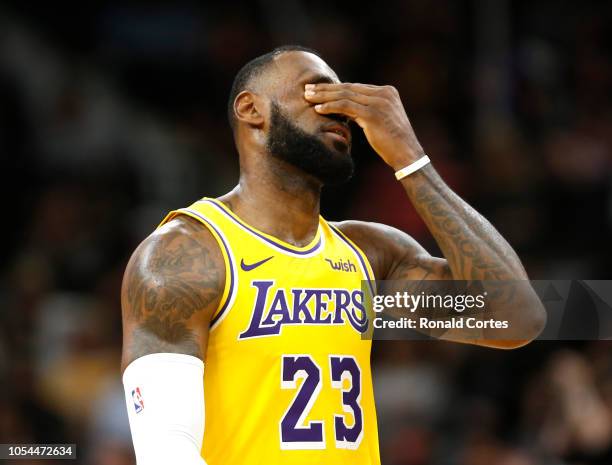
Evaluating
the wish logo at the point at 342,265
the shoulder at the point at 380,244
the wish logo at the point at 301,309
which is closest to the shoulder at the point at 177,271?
the wish logo at the point at 301,309

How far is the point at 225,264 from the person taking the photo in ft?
14.8

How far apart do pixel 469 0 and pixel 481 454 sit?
5.50 metres

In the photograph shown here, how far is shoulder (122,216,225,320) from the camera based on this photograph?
4.27m

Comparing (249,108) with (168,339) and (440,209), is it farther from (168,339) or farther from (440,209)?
(168,339)

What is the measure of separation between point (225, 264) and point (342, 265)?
2.04 ft

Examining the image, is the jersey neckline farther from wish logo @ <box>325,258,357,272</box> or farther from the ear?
the ear

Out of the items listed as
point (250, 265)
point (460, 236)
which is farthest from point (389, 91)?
point (250, 265)

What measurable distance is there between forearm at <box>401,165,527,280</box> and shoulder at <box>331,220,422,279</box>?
44cm

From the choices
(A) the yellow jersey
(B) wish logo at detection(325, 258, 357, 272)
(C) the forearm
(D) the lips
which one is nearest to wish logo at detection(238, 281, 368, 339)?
(A) the yellow jersey

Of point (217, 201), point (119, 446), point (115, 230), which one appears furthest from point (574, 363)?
point (115, 230)

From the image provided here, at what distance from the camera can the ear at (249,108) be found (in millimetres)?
4969

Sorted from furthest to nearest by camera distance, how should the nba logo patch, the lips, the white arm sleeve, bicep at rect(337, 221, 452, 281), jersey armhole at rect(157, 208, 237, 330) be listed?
bicep at rect(337, 221, 452, 281) → the lips → jersey armhole at rect(157, 208, 237, 330) → the nba logo patch → the white arm sleeve

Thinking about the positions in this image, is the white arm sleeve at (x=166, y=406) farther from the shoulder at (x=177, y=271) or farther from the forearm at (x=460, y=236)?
the forearm at (x=460, y=236)

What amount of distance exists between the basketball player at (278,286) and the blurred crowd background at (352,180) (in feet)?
9.85
